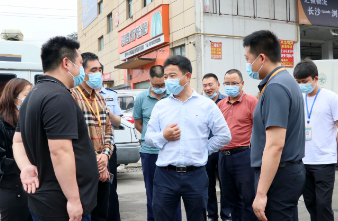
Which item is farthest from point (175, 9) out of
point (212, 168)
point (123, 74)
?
point (212, 168)

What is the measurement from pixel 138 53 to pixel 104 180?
15671 mm

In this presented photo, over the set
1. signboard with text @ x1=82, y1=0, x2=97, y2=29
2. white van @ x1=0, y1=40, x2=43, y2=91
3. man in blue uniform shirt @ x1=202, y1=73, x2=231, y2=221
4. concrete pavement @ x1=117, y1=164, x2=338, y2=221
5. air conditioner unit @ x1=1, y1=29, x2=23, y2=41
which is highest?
signboard with text @ x1=82, y1=0, x2=97, y2=29

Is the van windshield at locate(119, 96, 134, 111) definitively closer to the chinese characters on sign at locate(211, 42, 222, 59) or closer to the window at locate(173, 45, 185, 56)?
the chinese characters on sign at locate(211, 42, 222, 59)

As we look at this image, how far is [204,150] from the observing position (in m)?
3.13

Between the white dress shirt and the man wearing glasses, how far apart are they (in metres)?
1.07

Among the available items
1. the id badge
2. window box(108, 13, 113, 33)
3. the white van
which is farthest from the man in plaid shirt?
window box(108, 13, 113, 33)

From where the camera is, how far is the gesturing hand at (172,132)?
296 cm

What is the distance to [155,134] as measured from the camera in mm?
3117

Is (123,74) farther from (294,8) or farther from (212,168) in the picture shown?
(212,168)

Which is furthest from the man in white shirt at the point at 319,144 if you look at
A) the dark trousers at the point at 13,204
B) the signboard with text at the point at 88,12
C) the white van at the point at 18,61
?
the signboard with text at the point at 88,12

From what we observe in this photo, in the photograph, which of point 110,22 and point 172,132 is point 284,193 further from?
point 110,22

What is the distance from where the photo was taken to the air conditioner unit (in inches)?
261

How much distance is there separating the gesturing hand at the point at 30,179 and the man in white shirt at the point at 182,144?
1185 mm

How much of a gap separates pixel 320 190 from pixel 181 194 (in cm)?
175
